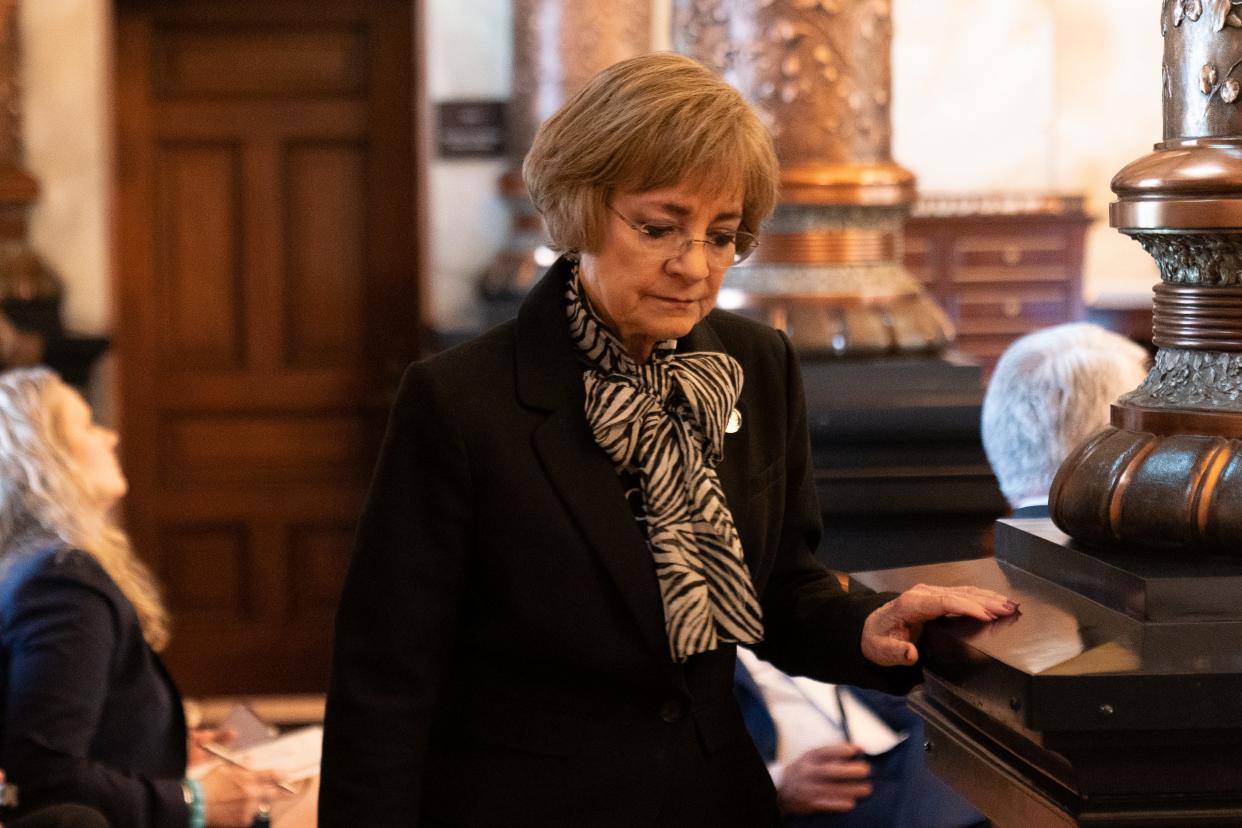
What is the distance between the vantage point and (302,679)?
7184 mm

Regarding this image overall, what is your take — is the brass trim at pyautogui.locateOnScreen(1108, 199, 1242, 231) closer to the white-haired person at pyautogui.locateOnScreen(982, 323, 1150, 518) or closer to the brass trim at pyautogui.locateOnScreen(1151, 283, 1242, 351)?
the brass trim at pyautogui.locateOnScreen(1151, 283, 1242, 351)

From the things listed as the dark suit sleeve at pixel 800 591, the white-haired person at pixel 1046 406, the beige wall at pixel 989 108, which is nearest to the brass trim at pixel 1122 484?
the dark suit sleeve at pixel 800 591

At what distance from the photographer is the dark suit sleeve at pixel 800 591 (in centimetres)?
179

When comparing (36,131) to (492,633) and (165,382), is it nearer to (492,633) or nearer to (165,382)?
(165,382)

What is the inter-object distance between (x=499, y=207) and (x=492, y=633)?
16.9ft

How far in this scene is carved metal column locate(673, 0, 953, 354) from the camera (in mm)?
3801

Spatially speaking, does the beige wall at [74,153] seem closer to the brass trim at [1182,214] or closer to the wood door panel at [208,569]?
the wood door panel at [208,569]

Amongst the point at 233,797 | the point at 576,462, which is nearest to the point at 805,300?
the point at 233,797

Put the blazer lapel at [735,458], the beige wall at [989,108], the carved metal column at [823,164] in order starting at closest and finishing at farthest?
the blazer lapel at [735,458]
the carved metal column at [823,164]
the beige wall at [989,108]

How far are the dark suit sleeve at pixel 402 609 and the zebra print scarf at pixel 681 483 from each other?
Result: 163 mm

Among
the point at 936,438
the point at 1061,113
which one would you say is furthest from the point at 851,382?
the point at 1061,113

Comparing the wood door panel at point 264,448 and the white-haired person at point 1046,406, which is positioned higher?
the white-haired person at point 1046,406

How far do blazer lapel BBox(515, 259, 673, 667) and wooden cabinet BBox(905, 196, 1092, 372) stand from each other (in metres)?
8.22

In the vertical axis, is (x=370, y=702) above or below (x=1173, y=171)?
below
